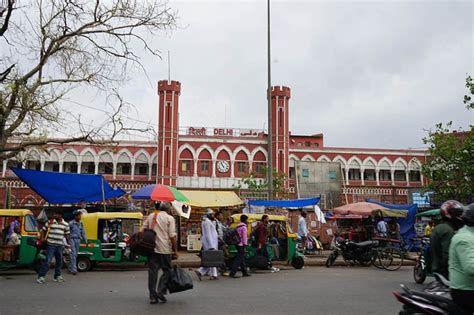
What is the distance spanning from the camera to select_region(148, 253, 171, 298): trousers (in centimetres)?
729

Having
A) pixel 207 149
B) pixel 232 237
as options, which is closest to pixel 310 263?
pixel 232 237

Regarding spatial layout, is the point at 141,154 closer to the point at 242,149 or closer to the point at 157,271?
the point at 242,149

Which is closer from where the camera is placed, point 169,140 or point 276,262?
point 276,262

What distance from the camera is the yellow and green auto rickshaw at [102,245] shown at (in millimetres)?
12430

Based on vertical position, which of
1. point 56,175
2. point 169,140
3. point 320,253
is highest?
point 169,140

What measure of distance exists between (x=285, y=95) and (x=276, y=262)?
3653cm

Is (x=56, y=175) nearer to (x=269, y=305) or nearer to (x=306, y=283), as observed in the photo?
(x=306, y=283)

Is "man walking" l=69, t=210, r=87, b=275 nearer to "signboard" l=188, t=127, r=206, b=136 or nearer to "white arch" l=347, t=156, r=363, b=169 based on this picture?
"signboard" l=188, t=127, r=206, b=136

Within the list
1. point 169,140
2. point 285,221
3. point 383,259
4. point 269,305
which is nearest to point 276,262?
point 285,221

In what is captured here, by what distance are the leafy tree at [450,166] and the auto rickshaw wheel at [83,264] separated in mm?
16486

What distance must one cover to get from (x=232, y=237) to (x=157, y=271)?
4301 mm

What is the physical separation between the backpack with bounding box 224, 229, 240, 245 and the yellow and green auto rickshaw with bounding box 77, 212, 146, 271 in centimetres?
280

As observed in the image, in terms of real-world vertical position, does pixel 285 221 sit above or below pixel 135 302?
above

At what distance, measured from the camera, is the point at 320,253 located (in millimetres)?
18719
